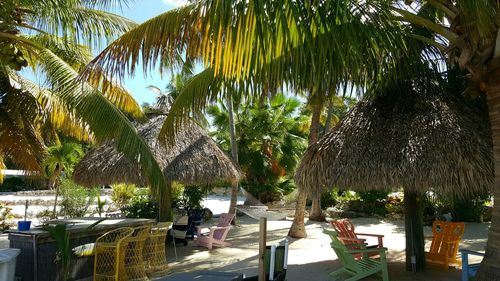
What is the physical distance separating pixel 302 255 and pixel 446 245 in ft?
9.70

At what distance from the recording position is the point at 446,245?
26.7 feet

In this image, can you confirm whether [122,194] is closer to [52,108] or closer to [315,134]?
[315,134]

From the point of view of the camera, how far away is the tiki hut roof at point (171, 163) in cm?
1038

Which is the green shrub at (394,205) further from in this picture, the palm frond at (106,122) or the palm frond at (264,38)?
the palm frond at (264,38)

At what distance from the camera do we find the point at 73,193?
1652 centimetres

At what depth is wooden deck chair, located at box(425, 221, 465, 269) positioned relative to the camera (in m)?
8.01

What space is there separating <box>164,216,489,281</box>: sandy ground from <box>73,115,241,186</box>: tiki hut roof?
172 cm

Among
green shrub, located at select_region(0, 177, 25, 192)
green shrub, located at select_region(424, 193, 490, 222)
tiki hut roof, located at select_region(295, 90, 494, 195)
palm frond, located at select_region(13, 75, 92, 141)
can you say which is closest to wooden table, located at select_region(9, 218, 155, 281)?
palm frond, located at select_region(13, 75, 92, 141)

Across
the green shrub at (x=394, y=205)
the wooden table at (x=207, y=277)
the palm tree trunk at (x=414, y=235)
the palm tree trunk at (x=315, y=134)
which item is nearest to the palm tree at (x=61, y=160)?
the palm tree trunk at (x=315, y=134)

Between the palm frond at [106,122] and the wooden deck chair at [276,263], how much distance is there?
2090 mm

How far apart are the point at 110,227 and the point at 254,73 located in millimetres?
4188

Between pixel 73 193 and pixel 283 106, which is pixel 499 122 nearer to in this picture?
pixel 73 193

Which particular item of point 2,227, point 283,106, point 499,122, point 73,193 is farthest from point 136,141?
point 283,106

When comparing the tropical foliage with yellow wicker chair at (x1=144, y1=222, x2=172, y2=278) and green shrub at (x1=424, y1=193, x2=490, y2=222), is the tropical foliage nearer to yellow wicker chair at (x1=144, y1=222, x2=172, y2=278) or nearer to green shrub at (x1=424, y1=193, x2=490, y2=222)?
green shrub at (x1=424, y1=193, x2=490, y2=222)
